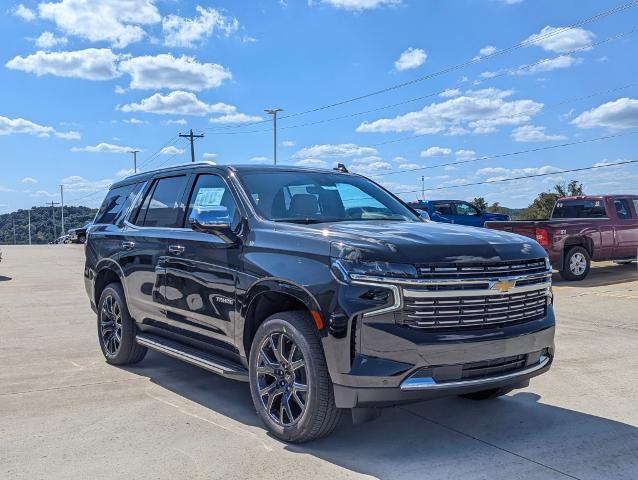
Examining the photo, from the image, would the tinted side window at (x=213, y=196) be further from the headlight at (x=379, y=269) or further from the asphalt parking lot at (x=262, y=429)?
the asphalt parking lot at (x=262, y=429)

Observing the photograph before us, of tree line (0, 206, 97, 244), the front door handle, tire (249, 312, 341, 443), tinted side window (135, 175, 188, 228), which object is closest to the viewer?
tire (249, 312, 341, 443)

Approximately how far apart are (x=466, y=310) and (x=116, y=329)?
13.3ft

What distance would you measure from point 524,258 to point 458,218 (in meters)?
17.9

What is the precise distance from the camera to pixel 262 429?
15.0 feet

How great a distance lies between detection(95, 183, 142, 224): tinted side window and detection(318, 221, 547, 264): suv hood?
9.34ft

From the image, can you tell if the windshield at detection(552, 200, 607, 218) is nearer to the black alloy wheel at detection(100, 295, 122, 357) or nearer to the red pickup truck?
the red pickup truck

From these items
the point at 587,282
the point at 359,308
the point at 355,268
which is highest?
the point at 355,268

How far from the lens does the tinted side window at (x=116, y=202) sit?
262 inches

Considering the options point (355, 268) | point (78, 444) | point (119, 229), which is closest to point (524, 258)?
point (355, 268)

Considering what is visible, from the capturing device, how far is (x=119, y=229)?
6543 mm

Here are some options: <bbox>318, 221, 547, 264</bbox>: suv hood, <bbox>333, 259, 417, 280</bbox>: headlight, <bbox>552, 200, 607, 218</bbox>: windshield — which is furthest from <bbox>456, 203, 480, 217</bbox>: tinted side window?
<bbox>333, 259, 417, 280</bbox>: headlight

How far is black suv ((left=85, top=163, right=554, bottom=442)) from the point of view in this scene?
3787mm

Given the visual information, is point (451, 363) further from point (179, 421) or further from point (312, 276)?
point (179, 421)

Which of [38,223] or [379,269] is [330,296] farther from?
[38,223]
